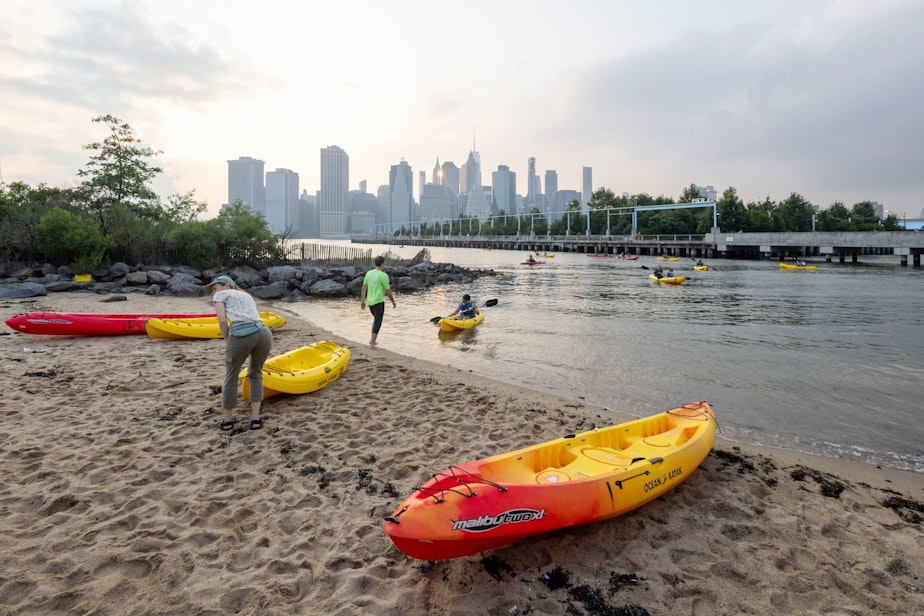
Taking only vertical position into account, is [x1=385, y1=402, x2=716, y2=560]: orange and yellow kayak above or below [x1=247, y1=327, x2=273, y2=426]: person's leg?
below

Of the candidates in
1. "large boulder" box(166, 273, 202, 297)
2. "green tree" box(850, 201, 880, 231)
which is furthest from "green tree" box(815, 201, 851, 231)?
"large boulder" box(166, 273, 202, 297)

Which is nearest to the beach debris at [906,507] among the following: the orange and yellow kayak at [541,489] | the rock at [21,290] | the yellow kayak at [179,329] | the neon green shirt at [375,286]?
the orange and yellow kayak at [541,489]

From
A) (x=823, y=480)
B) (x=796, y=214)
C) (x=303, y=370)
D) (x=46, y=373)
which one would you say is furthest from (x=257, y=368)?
(x=796, y=214)

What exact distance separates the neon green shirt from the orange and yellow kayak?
688 centimetres

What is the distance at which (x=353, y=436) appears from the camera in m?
6.21

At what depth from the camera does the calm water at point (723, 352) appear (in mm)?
8031

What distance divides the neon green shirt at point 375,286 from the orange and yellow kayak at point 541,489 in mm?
6879

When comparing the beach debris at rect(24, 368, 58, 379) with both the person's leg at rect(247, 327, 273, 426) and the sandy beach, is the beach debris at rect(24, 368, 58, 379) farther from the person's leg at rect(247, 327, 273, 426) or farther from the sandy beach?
the person's leg at rect(247, 327, 273, 426)

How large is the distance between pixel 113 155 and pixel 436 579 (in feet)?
117

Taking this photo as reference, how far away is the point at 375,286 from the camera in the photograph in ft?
36.8

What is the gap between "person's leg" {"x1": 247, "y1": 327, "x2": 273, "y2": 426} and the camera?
6.19 m

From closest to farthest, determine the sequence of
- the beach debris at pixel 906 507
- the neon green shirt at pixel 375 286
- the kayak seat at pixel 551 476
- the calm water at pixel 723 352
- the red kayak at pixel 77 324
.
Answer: the kayak seat at pixel 551 476
the beach debris at pixel 906 507
the calm water at pixel 723 352
the red kayak at pixel 77 324
the neon green shirt at pixel 375 286

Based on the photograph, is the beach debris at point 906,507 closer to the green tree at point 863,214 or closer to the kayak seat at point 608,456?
the kayak seat at point 608,456

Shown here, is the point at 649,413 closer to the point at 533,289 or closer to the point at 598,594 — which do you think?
the point at 598,594
